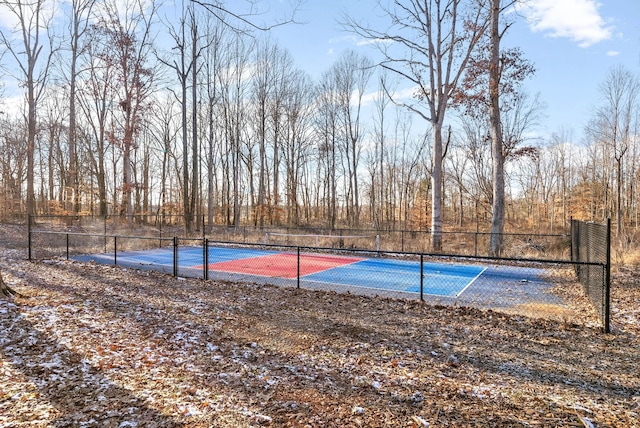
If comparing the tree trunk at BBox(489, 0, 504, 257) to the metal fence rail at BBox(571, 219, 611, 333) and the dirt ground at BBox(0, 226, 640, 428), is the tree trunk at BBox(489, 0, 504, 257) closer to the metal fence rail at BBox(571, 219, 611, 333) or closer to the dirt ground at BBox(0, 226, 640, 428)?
the metal fence rail at BBox(571, 219, 611, 333)

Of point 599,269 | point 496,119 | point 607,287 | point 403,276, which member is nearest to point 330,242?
point 403,276

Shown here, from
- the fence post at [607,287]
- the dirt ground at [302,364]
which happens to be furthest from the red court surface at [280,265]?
the fence post at [607,287]

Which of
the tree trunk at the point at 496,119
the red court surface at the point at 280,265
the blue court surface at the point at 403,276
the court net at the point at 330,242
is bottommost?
the blue court surface at the point at 403,276

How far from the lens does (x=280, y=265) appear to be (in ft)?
38.0

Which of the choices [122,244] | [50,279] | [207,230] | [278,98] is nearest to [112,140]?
[207,230]

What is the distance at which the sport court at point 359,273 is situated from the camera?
27.1ft

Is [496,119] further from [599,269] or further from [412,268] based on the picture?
[599,269]

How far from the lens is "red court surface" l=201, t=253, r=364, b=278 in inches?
406

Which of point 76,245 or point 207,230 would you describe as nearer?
point 76,245

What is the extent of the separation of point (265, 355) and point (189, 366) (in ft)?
2.66

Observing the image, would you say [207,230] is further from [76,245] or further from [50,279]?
[50,279]

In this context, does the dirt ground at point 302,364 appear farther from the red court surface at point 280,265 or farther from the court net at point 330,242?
the court net at point 330,242

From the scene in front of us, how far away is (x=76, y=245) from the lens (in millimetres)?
14609

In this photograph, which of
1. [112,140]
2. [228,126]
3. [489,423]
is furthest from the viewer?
[228,126]
